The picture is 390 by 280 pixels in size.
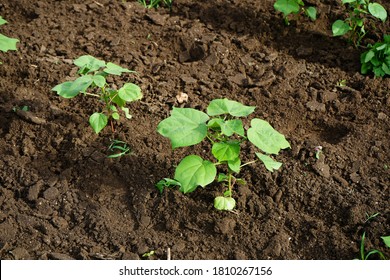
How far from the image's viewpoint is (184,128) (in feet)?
10.3

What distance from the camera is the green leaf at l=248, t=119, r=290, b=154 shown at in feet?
10.3

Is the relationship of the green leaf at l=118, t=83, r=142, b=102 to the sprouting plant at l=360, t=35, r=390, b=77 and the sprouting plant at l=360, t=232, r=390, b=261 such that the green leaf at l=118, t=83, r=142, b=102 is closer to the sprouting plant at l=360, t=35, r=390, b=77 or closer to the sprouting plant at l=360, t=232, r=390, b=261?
the sprouting plant at l=360, t=232, r=390, b=261

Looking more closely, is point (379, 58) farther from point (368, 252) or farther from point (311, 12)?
point (368, 252)

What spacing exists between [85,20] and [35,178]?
4.99ft

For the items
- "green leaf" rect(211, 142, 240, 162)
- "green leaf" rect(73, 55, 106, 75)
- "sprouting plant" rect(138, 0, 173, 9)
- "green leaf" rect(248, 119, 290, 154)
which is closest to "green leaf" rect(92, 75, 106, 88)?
"green leaf" rect(73, 55, 106, 75)

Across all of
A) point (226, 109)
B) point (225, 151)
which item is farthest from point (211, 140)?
point (226, 109)

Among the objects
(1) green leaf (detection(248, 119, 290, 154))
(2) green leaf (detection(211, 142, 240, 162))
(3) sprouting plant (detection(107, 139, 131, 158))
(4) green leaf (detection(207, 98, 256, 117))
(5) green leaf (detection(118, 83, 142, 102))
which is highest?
(4) green leaf (detection(207, 98, 256, 117))

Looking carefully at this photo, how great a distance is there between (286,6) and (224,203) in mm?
1690

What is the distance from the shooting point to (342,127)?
3906mm

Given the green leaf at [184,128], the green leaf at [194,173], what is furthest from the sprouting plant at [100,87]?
the green leaf at [194,173]

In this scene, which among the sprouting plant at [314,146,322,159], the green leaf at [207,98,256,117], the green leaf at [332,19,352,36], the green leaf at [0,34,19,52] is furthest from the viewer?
the green leaf at [332,19,352,36]

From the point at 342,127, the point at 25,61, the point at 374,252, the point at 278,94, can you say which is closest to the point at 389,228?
the point at 374,252

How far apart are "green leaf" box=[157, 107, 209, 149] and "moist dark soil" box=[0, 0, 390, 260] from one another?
17.8 inches

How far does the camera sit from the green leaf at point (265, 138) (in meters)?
3.12
